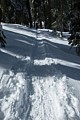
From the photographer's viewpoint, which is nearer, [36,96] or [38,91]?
[36,96]

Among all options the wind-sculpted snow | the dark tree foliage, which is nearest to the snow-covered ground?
the wind-sculpted snow

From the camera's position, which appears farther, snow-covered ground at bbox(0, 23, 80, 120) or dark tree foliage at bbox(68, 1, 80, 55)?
dark tree foliage at bbox(68, 1, 80, 55)

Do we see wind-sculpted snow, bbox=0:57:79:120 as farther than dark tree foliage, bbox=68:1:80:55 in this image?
No

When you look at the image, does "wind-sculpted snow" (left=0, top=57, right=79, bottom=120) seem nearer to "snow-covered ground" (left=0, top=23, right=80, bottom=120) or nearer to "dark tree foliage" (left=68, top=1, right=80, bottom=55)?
"snow-covered ground" (left=0, top=23, right=80, bottom=120)

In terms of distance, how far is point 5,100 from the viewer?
25.5 feet

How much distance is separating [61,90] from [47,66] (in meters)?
3.79

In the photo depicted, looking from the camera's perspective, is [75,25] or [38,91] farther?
[75,25]

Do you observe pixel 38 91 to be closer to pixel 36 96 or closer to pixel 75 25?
pixel 36 96

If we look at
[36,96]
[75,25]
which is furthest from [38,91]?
[75,25]

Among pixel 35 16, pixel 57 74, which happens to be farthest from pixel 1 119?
pixel 35 16

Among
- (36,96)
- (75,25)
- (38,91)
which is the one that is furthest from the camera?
(75,25)

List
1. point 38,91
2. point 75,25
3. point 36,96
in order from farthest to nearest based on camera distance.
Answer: point 75,25 → point 38,91 → point 36,96

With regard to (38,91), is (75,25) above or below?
below

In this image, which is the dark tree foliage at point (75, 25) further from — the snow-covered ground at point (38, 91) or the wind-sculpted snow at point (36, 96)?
the wind-sculpted snow at point (36, 96)
